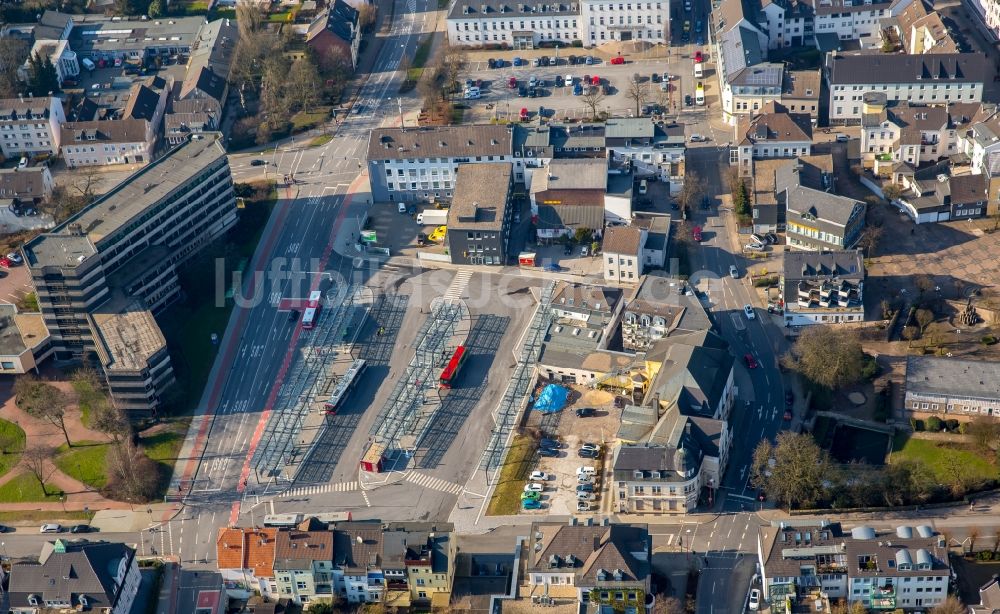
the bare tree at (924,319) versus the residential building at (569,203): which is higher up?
the residential building at (569,203)

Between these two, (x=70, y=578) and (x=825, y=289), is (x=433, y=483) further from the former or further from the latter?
(x=825, y=289)

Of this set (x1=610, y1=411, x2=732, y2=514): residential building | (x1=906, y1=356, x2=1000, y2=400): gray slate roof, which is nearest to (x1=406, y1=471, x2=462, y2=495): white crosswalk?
(x1=610, y1=411, x2=732, y2=514): residential building

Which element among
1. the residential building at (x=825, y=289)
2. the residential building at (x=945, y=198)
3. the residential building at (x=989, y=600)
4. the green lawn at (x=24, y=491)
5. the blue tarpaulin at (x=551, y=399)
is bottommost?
the green lawn at (x=24, y=491)

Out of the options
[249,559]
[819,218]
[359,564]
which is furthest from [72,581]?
[819,218]

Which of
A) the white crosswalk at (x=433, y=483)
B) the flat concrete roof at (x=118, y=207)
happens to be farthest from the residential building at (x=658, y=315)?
the flat concrete roof at (x=118, y=207)

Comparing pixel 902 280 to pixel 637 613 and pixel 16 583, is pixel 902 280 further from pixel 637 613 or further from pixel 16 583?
pixel 16 583

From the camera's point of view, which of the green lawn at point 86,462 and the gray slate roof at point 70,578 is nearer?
the gray slate roof at point 70,578

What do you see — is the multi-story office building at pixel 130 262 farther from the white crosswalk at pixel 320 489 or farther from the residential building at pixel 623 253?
the residential building at pixel 623 253
